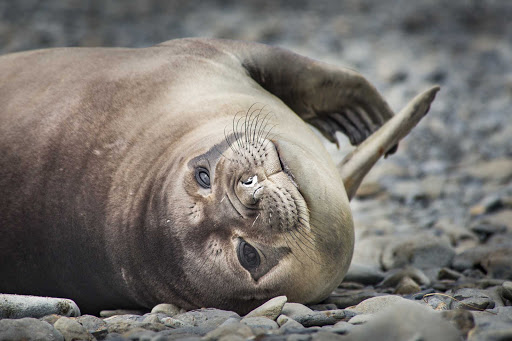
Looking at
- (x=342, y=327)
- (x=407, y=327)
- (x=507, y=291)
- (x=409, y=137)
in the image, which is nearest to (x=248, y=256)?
(x=342, y=327)

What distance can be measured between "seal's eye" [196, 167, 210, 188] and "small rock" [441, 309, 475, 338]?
4.29 ft

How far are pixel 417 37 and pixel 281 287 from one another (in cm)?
728

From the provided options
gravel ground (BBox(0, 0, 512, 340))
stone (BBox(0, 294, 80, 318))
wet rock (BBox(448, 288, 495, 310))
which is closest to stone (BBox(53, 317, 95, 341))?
gravel ground (BBox(0, 0, 512, 340))

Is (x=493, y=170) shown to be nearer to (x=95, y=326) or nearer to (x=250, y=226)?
(x=250, y=226)

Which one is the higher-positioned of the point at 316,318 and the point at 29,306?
the point at 29,306

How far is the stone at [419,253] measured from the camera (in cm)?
440

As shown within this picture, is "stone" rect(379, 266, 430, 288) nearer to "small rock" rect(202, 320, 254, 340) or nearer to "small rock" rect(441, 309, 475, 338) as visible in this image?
"small rock" rect(441, 309, 475, 338)

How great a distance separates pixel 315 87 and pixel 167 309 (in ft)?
7.02

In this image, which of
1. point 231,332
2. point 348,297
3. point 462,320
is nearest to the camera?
point 462,320

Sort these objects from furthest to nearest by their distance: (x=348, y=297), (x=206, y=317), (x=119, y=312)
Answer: (x=348, y=297), (x=119, y=312), (x=206, y=317)

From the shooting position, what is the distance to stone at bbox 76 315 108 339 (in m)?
2.72

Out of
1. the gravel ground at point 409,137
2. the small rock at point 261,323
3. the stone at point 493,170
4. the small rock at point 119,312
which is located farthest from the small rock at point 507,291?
the stone at point 493,170

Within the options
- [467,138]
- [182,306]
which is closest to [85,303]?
[182,306]

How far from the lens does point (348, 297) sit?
12.0ft
